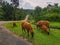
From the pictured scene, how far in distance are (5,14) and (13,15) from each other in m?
3.07

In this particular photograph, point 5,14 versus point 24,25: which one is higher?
point 24,25

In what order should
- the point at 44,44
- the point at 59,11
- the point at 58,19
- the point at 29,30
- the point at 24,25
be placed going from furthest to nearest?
the point at 59,11, the point at 58,19, the point at 24,25, the point at 29,30, the point at 44,44

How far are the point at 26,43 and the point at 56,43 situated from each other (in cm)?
216

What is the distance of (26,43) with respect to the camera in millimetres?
15328

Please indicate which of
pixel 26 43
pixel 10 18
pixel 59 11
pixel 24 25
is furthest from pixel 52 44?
pixel 10 18

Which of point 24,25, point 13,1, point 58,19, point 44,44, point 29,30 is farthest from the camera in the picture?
point 13,1

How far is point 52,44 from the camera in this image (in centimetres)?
1514

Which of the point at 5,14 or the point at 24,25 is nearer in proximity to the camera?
the point at 24,25

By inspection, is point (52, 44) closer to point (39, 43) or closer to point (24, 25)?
point (39, 43)

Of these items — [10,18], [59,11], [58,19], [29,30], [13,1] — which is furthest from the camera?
[13,1]

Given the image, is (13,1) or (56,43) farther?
(13,1)

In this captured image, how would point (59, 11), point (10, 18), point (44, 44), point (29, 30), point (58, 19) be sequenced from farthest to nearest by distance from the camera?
point (10, 18), point (59, 11), point (58, 19), point (29, 30), point (44, 44)

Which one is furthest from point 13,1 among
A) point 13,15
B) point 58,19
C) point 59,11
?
point 58,19

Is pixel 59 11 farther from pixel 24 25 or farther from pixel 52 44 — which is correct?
pixel 52 44
